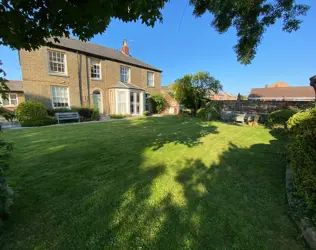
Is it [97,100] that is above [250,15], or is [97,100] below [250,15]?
below

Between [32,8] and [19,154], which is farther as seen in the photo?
[19,154]

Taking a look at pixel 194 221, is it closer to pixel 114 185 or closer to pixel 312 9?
pixel 114 185

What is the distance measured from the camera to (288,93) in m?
28.5

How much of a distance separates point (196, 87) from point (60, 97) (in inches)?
489

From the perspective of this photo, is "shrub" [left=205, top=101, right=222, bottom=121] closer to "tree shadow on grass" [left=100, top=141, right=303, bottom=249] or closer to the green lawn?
the green lawn

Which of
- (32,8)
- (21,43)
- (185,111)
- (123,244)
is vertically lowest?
(123,244)

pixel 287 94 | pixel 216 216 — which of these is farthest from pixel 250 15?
pixel 287 94

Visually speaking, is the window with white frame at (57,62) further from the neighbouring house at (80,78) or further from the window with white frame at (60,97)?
the window with white frame at (60,97)

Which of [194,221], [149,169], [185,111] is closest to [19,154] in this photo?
[149,169]

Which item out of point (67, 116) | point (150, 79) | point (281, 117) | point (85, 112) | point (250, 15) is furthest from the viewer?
point (150, 79)

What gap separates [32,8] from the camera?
6.46 ft

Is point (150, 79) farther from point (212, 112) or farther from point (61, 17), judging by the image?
point (61, 17)

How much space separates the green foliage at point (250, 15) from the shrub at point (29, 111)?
11.1m

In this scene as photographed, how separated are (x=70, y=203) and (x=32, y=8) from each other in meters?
2.81
